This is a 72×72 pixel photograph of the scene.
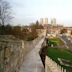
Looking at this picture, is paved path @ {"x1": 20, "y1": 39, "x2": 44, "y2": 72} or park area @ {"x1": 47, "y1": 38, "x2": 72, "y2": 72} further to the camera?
park area @ {"x1": 47, "y1": 38, "x2": 72, "y2": 72}

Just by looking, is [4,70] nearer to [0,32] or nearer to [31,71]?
[31,71]

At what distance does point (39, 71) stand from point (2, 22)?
2215cm

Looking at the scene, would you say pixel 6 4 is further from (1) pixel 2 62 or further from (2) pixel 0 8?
(1) pixel 2 62

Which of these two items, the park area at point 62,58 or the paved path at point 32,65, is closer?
the paved path at point 32,65

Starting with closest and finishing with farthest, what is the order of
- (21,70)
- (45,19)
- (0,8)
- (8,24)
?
(21,70) → (0,8) → (8,24) → (45,19)

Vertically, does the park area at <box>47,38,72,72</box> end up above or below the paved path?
below

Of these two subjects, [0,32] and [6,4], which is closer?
[0,32]

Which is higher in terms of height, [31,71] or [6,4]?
[6,4]

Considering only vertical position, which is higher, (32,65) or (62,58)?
(32,65)

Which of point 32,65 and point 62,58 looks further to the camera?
point 62,58

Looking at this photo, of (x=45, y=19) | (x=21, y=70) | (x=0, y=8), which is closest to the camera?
(x=21, y=70)

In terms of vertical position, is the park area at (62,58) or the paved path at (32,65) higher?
the paved path at (32,65)

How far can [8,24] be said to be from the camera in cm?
3775

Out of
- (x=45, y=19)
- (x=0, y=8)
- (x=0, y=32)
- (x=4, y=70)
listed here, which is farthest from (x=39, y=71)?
(x=45, y=19)
